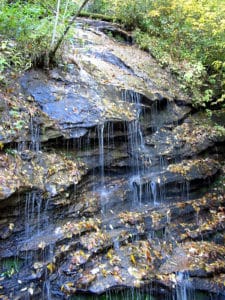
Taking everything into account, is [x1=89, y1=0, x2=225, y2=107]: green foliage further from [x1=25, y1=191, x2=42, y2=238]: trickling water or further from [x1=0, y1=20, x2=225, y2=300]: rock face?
[x1=25, y1=191, x2=42, y2=238]: trickling water

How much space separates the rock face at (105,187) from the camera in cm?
474

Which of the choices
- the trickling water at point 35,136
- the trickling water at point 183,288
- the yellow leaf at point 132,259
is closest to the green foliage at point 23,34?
the trickling water at point 35,136

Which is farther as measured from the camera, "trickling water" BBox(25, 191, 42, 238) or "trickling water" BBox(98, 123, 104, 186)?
"trickling water" BBox(98, 123, 104, 186)

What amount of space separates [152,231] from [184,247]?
2.17ft

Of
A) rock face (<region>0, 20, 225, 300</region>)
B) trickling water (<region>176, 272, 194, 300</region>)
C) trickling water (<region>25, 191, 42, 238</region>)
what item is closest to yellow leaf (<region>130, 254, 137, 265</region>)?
rock face (<region>0, 20, 225, 300</region>)

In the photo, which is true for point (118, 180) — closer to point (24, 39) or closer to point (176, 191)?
point (176, 191)

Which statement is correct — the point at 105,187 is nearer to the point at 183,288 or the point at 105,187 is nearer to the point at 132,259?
the point at 132,259

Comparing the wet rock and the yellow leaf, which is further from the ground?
the wet rock

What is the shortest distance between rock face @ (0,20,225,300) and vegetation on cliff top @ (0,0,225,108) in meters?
0.71

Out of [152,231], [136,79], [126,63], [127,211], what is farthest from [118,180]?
[126,63]

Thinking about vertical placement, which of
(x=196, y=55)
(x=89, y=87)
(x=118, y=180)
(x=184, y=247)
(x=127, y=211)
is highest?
(x=196, y=55)

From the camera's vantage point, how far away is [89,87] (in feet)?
23.5

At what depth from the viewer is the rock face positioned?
4.74 metres

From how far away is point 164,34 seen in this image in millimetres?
10367
